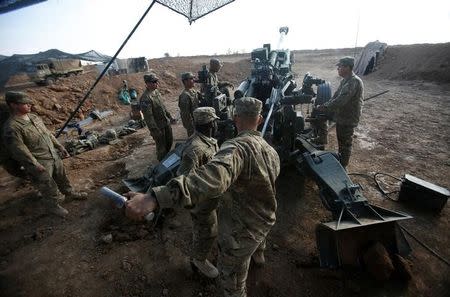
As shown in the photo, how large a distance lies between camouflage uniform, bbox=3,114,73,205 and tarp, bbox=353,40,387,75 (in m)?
17.9

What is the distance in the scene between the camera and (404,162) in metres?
5.46

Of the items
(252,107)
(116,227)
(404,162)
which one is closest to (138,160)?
(116,227)

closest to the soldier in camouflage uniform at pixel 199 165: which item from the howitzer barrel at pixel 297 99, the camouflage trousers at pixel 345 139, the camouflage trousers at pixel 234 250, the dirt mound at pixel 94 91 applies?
the camouflage trousers at pixel 234 250

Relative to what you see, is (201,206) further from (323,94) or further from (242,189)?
(323,94)

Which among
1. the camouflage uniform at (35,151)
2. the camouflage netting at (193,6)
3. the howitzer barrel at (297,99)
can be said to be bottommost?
the camouflage uniform at (35,151)

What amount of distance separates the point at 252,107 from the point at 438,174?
4.89 m

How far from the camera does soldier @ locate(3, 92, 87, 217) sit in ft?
12.6

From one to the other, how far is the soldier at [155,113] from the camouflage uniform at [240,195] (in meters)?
3.63

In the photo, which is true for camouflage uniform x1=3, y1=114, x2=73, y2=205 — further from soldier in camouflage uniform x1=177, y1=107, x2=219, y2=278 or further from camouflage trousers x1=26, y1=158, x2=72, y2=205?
soldier in camouflage uniform x1=177, y1=107, x2=219, y2=278

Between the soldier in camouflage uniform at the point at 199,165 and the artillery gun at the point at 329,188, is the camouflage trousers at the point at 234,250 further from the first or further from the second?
the artillery gun at the point at 329,188

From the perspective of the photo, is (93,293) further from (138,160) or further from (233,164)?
(138,160)

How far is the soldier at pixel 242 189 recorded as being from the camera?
1602mm

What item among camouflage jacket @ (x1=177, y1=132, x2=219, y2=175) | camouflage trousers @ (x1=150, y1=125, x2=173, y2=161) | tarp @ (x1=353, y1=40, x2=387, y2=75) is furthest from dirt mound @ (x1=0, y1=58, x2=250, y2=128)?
camouflage jacket @ (x1=177, y1=132, x2=219, y2=175)

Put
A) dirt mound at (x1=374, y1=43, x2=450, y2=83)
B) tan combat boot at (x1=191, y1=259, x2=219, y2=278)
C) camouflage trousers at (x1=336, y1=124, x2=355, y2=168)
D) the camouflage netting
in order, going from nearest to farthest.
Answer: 1. tan combat boot at (x1=191, y1=259, x2=219, y2=278)
2. the camouflage netting
3. camouflage trousers at (x1=336, y1=124, x2=355, y2=168)
4. dirt mound at (x1=374, y1=43, x2=450, y2=83)
